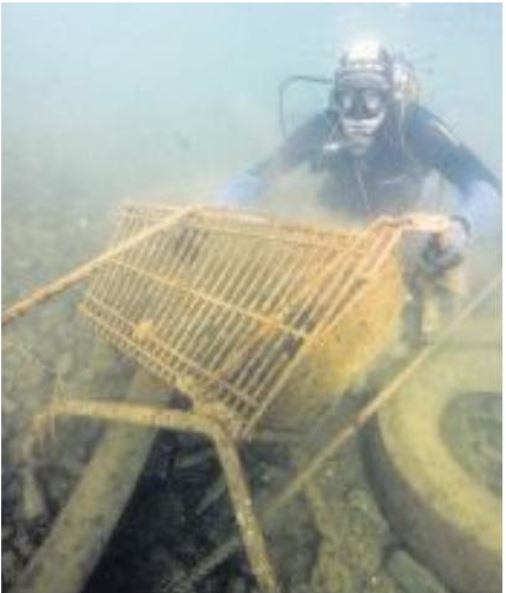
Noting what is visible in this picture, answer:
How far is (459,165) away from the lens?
6078 millimetres

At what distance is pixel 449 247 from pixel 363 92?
1833mm

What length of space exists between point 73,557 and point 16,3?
22.4 metres

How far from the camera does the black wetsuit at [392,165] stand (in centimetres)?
607

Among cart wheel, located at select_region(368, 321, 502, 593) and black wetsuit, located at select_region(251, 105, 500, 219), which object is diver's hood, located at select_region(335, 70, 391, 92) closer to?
black wetsuit, located at select_region(251, 105, 500, 219)

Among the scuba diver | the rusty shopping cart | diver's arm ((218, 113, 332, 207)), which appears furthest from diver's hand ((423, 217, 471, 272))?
diver's arm ((218, 113, 332, 207))

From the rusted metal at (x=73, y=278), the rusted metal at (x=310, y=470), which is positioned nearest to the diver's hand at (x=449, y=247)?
the rusted metal at (x=310, y=470)

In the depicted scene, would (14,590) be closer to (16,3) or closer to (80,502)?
(80,502)

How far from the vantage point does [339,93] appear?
233 inches

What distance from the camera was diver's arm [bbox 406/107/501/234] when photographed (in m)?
5.76

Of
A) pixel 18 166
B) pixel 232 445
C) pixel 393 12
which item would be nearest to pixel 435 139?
pixel 232 445

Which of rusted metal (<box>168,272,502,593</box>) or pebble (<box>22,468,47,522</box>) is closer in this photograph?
rusted metal (<box>168,272,502,593</box>)

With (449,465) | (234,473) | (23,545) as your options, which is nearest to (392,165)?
(449,465)

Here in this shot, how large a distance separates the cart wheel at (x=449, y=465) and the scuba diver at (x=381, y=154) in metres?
1.16

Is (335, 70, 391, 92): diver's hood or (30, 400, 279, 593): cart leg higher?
(335, 70, 391, 92): diver's hood
